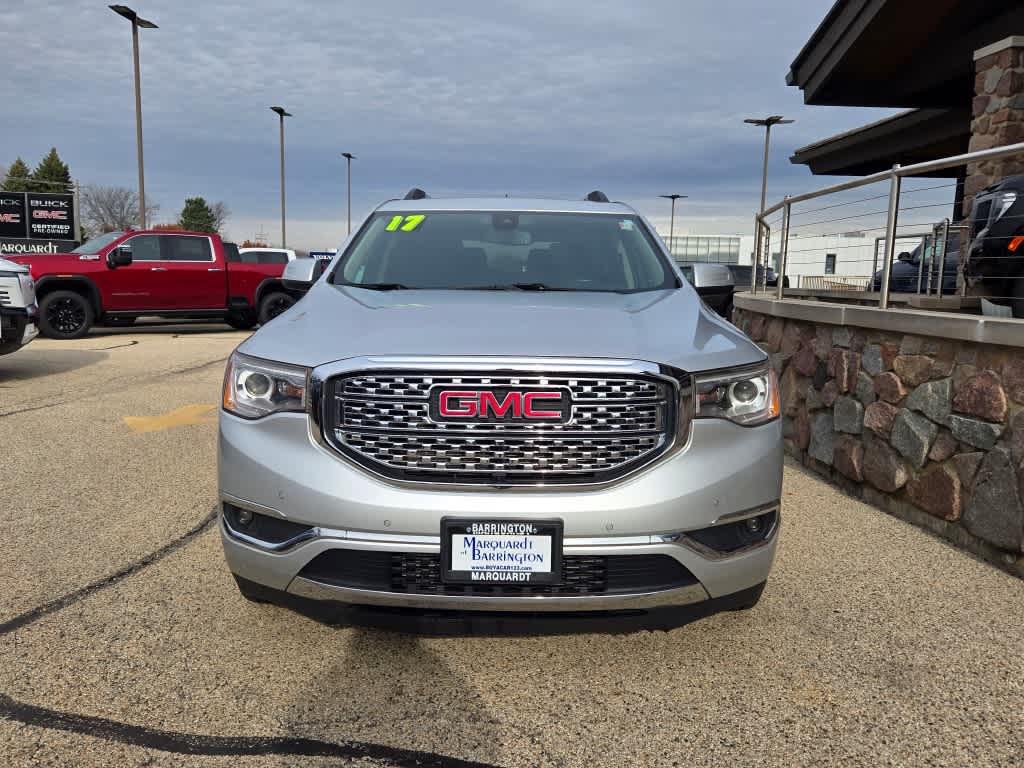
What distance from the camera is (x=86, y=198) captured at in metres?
83.2

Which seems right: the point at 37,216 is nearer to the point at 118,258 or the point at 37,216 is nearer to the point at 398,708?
the point at 118,258

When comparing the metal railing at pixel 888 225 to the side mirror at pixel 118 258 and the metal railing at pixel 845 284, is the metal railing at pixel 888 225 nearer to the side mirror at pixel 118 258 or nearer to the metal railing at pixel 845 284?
the metal railing at pixel 845 284

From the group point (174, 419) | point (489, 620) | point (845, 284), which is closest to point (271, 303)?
point (174, 419)

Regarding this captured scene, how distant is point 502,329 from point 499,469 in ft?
1.63

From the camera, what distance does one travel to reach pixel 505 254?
12.7ft

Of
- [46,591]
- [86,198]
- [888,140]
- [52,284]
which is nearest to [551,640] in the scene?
[46,591]

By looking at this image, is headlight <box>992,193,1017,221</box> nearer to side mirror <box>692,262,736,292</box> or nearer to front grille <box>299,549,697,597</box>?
side mirror <box>692,262,736,292</box>

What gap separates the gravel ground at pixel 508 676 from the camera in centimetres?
238

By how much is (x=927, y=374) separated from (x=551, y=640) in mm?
2743

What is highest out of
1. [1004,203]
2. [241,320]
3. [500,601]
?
[1004,203]

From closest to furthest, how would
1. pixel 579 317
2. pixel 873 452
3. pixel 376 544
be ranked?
1. pixel 376 544
2. pixel 579 317
3. pixel 873 452

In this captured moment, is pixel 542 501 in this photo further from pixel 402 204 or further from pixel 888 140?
pixel 888 140

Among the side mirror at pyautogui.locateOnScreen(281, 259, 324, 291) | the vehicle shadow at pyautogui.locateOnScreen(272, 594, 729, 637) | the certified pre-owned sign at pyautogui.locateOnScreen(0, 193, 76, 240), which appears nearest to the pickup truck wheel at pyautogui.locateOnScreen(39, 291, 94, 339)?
the side mirror at pyautogui.locateOnScreen(281, 259, 324, 291)

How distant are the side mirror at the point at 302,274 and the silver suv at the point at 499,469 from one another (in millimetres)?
1259
